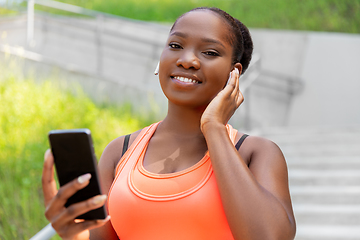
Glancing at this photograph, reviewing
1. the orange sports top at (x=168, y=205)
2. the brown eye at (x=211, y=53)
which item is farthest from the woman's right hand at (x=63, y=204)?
the brown eye at (x=211, y=53)

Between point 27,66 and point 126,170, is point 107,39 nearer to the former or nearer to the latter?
point 27,66

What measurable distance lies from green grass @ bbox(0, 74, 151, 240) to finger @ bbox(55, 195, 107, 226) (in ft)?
8.78

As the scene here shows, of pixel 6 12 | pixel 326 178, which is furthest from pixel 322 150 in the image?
pixel 6 12

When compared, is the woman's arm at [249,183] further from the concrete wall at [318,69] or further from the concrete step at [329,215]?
the concrete wall at [318,69]

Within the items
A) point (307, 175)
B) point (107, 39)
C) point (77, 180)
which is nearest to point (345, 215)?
point (307, 175)

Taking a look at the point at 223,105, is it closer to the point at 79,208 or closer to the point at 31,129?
the point at 79,208

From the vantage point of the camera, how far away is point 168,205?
51.7 inches

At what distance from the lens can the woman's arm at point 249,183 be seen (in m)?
1.20

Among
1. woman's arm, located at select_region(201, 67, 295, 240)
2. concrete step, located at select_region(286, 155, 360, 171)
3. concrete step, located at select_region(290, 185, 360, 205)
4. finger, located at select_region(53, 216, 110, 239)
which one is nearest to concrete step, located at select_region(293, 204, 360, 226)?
concrete step, located at select_region(290, 185, 360, 205)

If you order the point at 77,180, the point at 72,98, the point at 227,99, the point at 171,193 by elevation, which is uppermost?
A: the point at 227,99

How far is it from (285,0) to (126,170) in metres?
9.50

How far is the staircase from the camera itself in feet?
12.6

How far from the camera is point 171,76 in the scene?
1.44m

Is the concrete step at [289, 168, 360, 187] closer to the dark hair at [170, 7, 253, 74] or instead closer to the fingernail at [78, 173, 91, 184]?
the dark hair at [170, 7, 253, 74]
